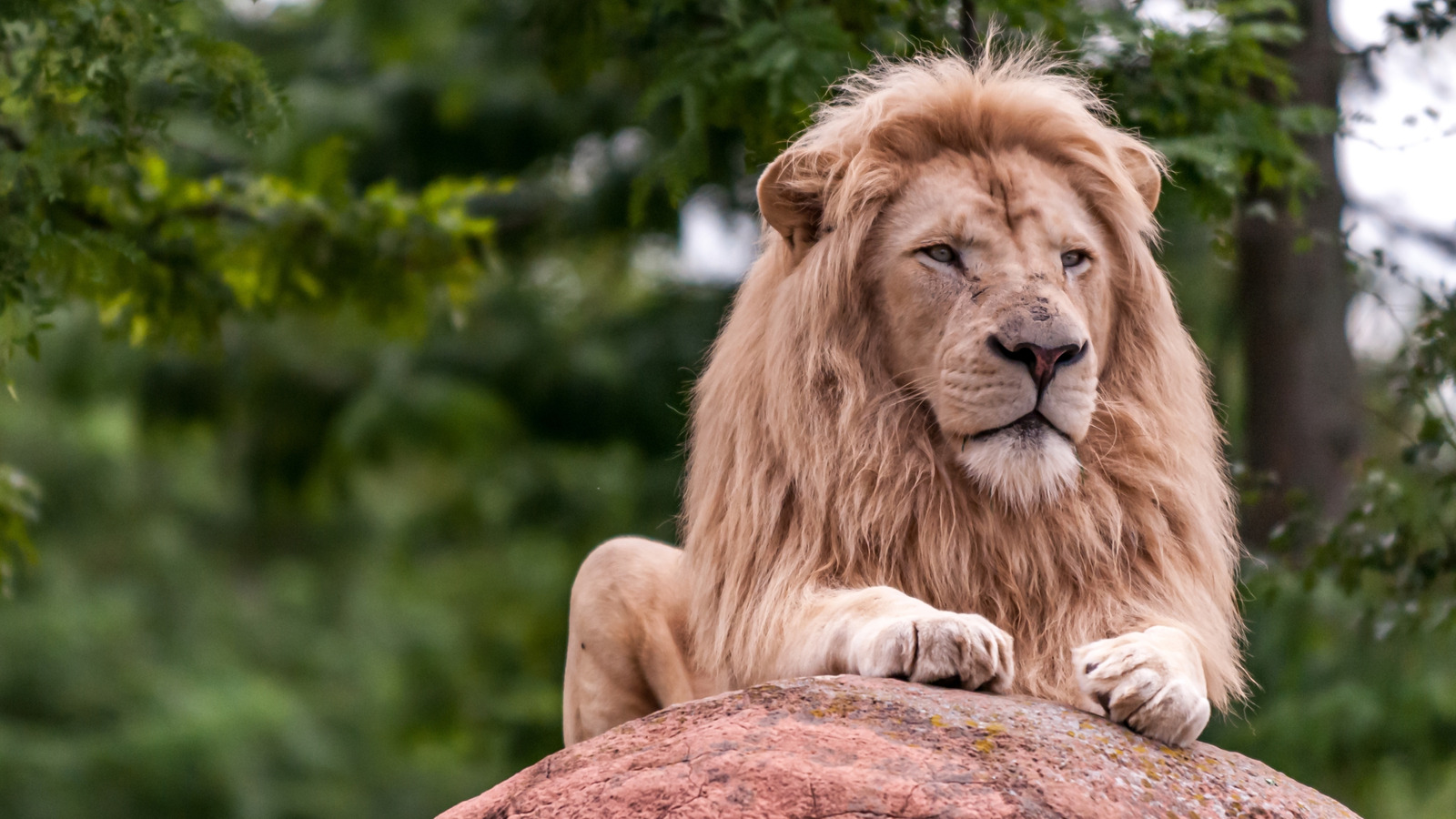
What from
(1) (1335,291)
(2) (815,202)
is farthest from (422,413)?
(2) (815,202)

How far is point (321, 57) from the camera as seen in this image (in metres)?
10.6

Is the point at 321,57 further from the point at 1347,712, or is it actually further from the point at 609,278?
the point at 1347,712

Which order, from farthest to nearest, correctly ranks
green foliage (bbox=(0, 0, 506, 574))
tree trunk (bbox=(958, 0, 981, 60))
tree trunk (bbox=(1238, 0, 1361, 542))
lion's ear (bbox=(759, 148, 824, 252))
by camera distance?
1. tree trunk (bbox=(1238, 0, 1361, 542))
2. tree trunk (bbox=(958, 0, 981, 60))
3. green foliage (bbox=(0, 0, 506, 574))
4. lion's ear (bbox=(759, 148, 824, 252))

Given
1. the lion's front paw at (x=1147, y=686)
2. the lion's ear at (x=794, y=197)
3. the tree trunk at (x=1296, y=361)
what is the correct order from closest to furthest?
the lion's front paw at (x=1147, y=686), the lion's ear at (x=794, y=197), the tree trunk at (x=1296, y=361)

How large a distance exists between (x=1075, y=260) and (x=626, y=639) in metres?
1.21

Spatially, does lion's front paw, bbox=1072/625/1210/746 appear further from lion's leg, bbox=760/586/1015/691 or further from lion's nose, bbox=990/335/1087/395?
lion's nose, bbox=990/335/1087/395

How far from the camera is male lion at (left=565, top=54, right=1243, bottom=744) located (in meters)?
2.76

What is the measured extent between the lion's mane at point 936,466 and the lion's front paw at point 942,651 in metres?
0.24

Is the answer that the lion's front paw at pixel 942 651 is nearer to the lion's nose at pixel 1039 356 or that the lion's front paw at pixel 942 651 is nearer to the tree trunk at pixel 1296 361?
the lion's nose at pixel 1039 356

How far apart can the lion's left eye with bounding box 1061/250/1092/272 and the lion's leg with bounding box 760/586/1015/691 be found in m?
0.69

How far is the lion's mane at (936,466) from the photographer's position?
2877 millimetres

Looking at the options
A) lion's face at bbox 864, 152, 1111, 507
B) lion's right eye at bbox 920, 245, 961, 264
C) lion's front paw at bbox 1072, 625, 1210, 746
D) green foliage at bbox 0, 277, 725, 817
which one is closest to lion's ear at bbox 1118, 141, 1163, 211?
lion's face at bbox 864, 152, 1111, 507

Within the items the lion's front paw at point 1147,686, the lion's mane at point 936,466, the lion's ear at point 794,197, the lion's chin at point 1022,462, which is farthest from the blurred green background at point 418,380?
the lion's front paw at point 1147,686

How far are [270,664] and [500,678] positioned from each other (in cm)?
Answer: 231
